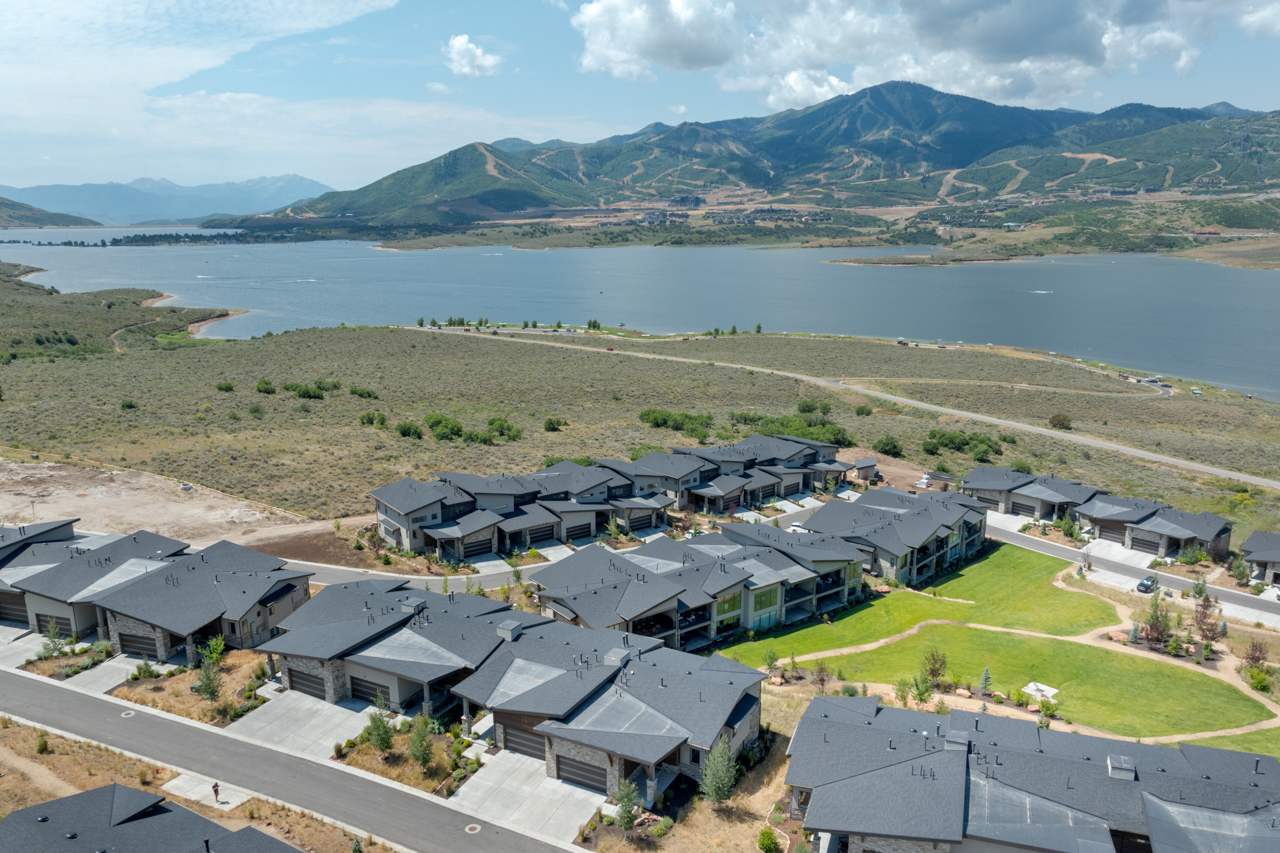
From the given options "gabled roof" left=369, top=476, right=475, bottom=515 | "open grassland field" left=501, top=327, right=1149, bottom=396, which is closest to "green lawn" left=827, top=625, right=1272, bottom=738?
"gabled roof" left=369, top=476, right=475, bottom=515

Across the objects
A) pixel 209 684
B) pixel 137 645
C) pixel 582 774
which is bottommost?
pixel 582 774

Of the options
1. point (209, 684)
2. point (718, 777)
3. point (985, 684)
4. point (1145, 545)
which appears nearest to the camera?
point (718, 777)

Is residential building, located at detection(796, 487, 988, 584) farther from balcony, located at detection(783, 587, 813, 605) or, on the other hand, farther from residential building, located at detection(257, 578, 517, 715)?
residential building, located at detection(257, 578, 517, 715)

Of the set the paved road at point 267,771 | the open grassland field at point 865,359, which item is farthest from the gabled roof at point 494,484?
the open grassland field at point 865,359

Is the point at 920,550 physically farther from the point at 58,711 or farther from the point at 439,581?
the point at 58,711

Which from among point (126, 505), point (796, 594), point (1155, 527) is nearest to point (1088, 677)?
point (796, 594)

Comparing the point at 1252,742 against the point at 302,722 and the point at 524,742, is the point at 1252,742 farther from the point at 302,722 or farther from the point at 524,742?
the point at 302,722

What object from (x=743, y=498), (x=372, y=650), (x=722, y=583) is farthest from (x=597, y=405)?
(x=372, y=650)
